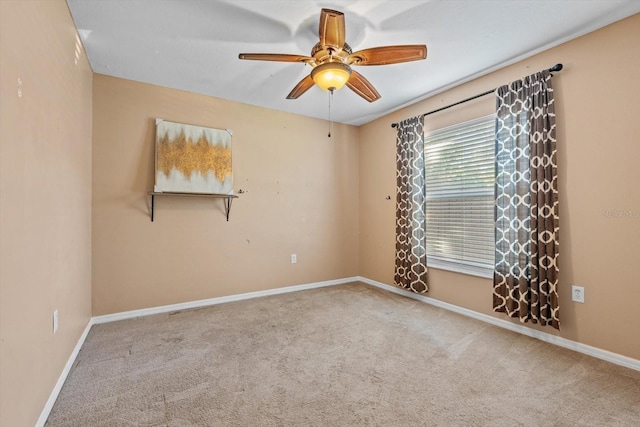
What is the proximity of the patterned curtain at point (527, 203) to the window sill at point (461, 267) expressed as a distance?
0.17 meters

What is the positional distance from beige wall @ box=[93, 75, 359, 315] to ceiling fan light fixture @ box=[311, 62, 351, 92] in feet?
5.92

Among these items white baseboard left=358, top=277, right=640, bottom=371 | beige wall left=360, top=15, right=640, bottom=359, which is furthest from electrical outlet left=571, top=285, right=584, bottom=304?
white baseboard left=358, top=277, right=640, bottom=371

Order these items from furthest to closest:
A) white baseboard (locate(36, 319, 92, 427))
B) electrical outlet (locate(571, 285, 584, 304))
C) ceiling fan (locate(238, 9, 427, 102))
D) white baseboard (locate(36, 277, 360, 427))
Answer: electrical outlet (locate(571, 285, 584, 304)) → ceiling fan (locate(238, 9, 427, 102)) → white baseboard (locate(36, 277, 360, 427)) → white baseboard (locate(36, 319, 92, 427))

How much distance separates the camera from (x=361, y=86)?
2.43 metres

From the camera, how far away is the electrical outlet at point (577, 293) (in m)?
2.23

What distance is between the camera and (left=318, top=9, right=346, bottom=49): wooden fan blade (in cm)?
167

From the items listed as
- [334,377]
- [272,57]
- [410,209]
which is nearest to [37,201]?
[272,57]

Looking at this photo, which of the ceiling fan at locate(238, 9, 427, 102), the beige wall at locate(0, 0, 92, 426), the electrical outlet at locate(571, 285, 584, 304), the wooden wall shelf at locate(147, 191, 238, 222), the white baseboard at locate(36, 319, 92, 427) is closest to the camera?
the beige wall at locate(0, 0, 92, 426)

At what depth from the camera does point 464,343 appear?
2.38m

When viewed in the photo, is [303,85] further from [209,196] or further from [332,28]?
[209,196]

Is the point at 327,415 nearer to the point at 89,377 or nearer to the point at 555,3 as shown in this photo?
the point at 89,377

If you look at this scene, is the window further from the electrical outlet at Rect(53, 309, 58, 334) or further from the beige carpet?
the electrical outlet at Rect(53, 309, 58, 334)

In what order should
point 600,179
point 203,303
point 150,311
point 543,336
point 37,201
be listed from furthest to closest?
point 203,303, point 150,311, point 543,336, point 600,179, point 37,201

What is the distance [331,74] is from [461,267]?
2.40 m
